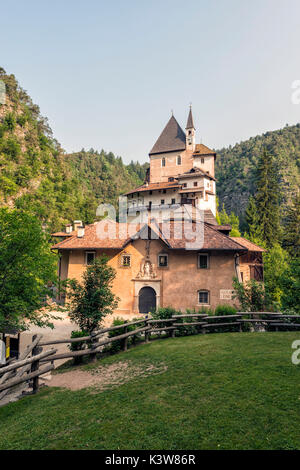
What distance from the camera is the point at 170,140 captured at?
2805 inches

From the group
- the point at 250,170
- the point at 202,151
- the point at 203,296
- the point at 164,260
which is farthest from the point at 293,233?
the point at 250,170

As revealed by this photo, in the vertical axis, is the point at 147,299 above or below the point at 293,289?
below

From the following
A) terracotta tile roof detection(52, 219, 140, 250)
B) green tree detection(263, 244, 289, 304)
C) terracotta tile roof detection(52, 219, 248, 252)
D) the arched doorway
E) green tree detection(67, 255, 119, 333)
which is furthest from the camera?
green tree detection(263, 244, 289, 304)

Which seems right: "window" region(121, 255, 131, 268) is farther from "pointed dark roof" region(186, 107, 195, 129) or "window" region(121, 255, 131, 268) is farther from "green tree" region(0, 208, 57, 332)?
"pointed dark roof" region(186, 107, 195, 129)

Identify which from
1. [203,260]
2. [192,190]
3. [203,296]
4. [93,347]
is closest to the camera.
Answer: [93,347]

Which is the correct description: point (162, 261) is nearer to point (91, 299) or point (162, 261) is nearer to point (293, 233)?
point (91, 299)

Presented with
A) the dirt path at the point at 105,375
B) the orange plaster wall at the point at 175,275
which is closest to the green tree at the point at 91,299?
the dirt path at the point at 105,375

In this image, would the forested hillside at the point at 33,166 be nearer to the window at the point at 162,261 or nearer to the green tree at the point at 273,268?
the window at the point at 162,261

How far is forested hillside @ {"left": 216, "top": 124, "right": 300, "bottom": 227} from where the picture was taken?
98.9 metres

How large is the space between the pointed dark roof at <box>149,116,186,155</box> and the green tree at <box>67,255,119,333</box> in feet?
195

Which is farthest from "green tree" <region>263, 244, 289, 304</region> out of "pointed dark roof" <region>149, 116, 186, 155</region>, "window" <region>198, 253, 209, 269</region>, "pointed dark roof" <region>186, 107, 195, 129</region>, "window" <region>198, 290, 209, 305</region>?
"pointed dark roof" <region>186, 107, 195, 129</region>

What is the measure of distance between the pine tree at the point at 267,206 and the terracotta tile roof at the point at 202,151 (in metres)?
12.5

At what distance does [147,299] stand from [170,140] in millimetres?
54616
